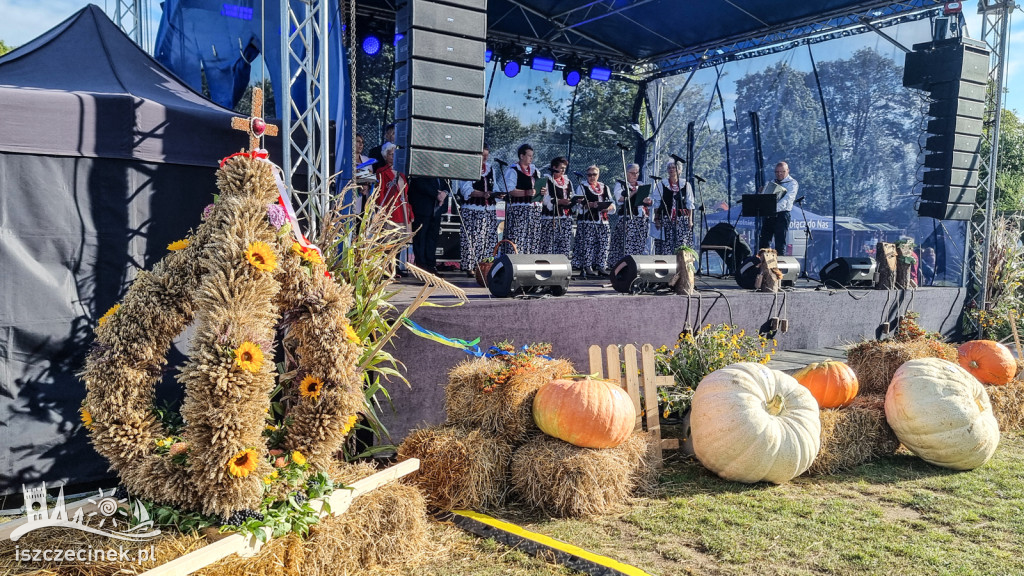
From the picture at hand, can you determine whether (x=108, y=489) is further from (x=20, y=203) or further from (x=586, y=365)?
(x=586, y=365)

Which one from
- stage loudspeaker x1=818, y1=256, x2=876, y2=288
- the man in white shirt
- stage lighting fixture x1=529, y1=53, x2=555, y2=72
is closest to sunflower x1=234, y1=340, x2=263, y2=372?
stage loudspeaker x1=818, y1=256, x2=876, y2=288

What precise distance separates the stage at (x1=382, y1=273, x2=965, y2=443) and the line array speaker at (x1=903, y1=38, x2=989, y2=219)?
124cm

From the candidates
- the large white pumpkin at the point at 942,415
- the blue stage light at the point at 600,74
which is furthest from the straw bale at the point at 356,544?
the blue stage light at the point at 600,74

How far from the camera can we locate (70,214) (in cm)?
332

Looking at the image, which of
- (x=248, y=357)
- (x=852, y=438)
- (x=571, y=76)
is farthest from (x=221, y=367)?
(x=571, y=76)

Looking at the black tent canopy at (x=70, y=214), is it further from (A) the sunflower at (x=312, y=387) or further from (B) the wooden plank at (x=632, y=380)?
(B) the wooden plank at (x=632, y=380)

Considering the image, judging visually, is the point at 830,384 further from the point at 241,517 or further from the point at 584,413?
the point at 241,517

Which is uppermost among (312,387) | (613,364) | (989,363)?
(312,387)

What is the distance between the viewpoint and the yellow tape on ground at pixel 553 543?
2721 millimetres

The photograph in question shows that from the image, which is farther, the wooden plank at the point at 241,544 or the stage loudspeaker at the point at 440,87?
the stage loudspeaker at the point at 440,87

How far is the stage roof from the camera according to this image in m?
9.25

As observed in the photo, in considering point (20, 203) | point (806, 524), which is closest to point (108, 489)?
point (20, 203)

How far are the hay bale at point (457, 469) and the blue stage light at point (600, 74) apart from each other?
9.54 metres

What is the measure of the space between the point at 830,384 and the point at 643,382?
1.27 meters
